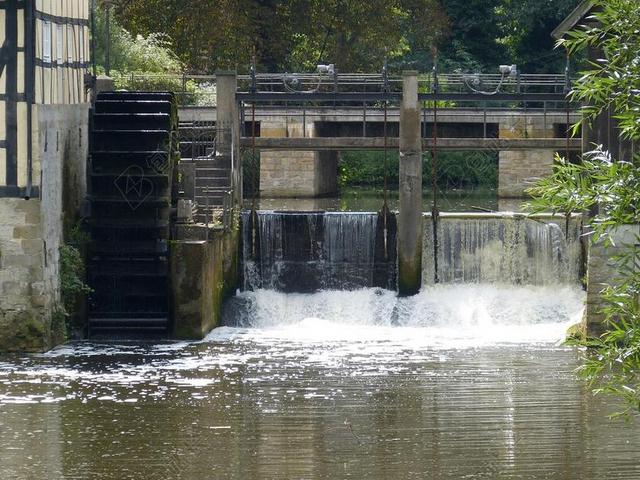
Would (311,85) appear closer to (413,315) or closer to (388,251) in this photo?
(388,251)

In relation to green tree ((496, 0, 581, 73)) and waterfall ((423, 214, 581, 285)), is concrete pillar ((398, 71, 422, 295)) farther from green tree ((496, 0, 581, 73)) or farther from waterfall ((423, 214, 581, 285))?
green tree ((496, 0, 581, 73))

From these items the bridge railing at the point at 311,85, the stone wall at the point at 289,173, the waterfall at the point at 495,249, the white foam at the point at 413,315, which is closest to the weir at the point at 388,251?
the waterfall at the point at 495,249

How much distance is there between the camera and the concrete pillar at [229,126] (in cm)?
2805

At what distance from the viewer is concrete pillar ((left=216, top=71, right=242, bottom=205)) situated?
28047 millimetres

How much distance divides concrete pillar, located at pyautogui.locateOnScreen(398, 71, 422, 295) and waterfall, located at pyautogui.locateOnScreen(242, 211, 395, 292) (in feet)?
2.21

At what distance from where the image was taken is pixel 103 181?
24625 millimetres

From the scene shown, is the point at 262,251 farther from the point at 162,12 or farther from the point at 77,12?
the point at 162,12

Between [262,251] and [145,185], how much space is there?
3.76 metres

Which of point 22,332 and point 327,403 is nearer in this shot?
point 327,403

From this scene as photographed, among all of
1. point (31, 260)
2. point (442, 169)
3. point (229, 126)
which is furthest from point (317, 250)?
point (442, 169)

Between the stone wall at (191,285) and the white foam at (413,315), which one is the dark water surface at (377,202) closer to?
the white foam at (413,315)

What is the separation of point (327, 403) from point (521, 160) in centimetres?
1907

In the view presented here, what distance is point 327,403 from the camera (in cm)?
1864

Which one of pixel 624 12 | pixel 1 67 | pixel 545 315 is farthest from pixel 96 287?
pixel 624 12
